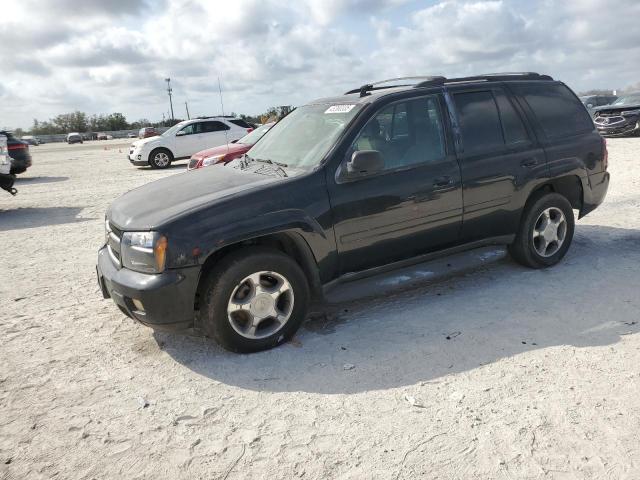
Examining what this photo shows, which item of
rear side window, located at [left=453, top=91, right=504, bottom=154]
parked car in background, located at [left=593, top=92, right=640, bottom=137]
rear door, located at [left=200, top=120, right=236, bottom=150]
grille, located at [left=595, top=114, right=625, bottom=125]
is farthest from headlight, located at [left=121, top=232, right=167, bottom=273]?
grille, located at [left=595, top=114, right=625, bottom=125]

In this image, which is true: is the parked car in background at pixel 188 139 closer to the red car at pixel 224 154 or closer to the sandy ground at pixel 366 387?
the red car at pixel 224 154

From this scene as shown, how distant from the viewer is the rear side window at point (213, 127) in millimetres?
18109

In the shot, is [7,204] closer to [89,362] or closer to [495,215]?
[89,362]

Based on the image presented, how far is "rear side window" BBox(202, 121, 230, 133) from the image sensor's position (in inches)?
713

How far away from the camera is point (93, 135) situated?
8144cm

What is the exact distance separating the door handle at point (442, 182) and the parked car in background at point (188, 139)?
1437 cm

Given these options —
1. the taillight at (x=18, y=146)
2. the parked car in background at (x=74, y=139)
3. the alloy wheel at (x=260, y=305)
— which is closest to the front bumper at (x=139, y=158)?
the taillight at (x=18, y=146)

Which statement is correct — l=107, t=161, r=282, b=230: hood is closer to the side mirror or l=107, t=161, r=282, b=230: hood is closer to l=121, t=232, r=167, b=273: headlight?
l=121, t=232, r=167, b=273: headlight

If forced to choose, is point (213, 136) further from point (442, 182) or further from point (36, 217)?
point (442, 182)

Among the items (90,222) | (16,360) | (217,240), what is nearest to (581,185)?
(217,240)

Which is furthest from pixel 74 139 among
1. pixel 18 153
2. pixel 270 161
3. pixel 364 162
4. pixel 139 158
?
pixel 364 162

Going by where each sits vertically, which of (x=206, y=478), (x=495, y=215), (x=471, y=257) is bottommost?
(x=206, y=478)

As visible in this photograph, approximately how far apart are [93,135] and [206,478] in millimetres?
87499

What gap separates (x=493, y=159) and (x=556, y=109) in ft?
3.75
